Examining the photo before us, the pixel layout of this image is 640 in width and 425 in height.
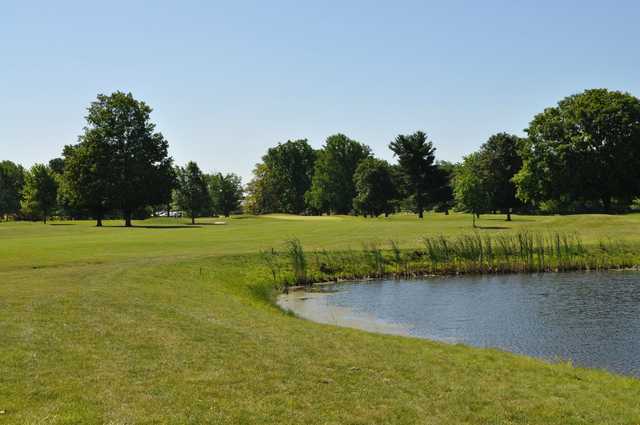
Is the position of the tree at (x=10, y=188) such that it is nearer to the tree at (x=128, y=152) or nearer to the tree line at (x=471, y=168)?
the tree line at (x=471, y=168)

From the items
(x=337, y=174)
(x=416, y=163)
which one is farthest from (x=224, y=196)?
(x=416, y=163)

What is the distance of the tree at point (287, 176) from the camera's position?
574 ft

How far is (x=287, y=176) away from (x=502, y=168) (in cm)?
7917

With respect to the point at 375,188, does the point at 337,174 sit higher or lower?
higher

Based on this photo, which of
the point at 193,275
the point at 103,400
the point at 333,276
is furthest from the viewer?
the point at 333,276

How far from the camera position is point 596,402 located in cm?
1303

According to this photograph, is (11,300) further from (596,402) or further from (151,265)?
(596,402)

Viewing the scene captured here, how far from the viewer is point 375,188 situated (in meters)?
128

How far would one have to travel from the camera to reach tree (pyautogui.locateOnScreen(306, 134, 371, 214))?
155 m

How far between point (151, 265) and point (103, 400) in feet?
87.0

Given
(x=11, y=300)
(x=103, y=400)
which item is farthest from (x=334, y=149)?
(x=103, y=400)

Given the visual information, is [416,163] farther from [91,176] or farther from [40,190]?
[40,190]

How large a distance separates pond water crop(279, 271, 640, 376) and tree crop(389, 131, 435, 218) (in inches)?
2995

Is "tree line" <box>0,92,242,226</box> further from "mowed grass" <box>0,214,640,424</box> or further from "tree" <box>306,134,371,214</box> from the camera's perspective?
"mowed grass" <box>0,214,640,424</box>
